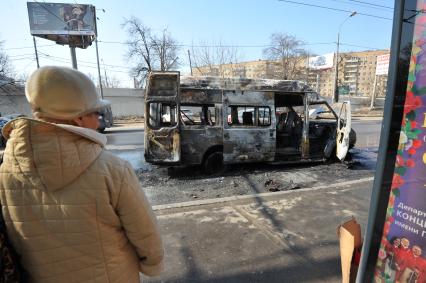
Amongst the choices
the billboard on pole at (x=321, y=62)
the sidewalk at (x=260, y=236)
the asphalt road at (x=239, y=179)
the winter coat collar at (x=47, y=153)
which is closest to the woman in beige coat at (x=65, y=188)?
the winter coat collar at (x=47, y=153)

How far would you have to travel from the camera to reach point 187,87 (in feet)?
20.9

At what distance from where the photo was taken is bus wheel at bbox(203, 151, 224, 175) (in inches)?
270

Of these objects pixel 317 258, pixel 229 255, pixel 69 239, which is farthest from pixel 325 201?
pixel 69 239

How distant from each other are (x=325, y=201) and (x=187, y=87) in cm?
379

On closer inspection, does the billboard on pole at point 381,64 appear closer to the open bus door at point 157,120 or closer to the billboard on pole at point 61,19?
the billboard on pole at point 61,19

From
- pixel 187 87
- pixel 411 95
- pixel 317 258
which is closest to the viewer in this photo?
pixel 411 95

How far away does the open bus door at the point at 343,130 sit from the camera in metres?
7.01

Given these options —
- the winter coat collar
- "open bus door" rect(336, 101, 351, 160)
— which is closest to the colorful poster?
the winter coat collar

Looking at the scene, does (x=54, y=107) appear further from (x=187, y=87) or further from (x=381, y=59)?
(x=381, y=59)

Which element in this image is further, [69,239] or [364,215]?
[364,215]

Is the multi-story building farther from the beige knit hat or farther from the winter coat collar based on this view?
the winter coat collar

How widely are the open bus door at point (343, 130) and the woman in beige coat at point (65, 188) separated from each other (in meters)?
6.84

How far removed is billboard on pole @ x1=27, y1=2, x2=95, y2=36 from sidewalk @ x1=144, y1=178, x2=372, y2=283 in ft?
94.3

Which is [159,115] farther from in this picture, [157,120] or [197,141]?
[197,141]
